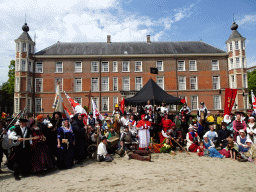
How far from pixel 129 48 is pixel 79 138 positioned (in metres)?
26.5

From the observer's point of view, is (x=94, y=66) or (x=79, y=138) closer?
(x=79, y=138)

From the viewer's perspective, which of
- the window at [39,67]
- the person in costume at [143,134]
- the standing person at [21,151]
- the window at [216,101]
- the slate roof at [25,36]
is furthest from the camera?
the window at [39,67]

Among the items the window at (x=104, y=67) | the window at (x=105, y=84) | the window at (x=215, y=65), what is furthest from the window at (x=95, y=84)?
the window at (x=215, y=65)

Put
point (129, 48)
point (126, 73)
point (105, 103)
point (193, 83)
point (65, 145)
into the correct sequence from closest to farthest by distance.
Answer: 1. point (65, 145)
2. point (105, 103)
3. point (126, 73)
4. point (193, 83)
5. point (129, 48)

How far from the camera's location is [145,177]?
5.33 meters

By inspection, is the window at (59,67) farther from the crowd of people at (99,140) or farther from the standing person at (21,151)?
the standing person at (21,151)

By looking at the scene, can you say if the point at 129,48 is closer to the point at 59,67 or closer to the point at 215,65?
the point at 59,67

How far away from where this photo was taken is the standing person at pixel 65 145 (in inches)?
246

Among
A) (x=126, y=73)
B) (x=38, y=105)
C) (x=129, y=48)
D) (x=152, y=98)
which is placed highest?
(x=129, y=48)

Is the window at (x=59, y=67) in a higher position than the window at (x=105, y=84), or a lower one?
higher

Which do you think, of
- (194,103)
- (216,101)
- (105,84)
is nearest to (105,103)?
(105,84)

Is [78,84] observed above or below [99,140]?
above

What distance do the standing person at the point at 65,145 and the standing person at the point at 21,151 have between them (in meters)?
0.93

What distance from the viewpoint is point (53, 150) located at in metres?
6.80
